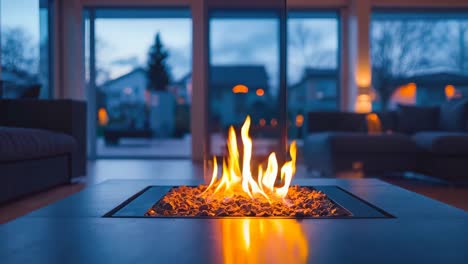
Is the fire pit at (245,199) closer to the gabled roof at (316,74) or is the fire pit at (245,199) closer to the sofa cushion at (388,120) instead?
the sofa cushion at (388,120)

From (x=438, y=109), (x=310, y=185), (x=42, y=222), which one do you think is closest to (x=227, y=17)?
(x=438, y=109)

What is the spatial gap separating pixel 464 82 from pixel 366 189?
5.92 m

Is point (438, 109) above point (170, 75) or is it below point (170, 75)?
below

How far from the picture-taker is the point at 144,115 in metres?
7.20

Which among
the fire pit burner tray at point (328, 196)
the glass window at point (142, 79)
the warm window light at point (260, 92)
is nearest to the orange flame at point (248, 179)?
the fire pit burner tray at point (328, 196)

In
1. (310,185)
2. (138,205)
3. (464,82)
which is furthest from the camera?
(464,82)

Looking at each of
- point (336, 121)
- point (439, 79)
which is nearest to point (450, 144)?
point (336, 121)

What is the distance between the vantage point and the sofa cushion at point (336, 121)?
4.62 meters

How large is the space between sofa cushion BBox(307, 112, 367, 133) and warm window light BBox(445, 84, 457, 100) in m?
2.67

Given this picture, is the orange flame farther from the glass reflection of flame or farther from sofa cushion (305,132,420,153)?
sofa cushion (305,132,420,153)

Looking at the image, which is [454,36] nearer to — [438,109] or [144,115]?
[438,109]

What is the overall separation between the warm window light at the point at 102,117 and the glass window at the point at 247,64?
6.04 ft

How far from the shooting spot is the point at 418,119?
14.5 ft

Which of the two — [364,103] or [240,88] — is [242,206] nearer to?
[364,103]
